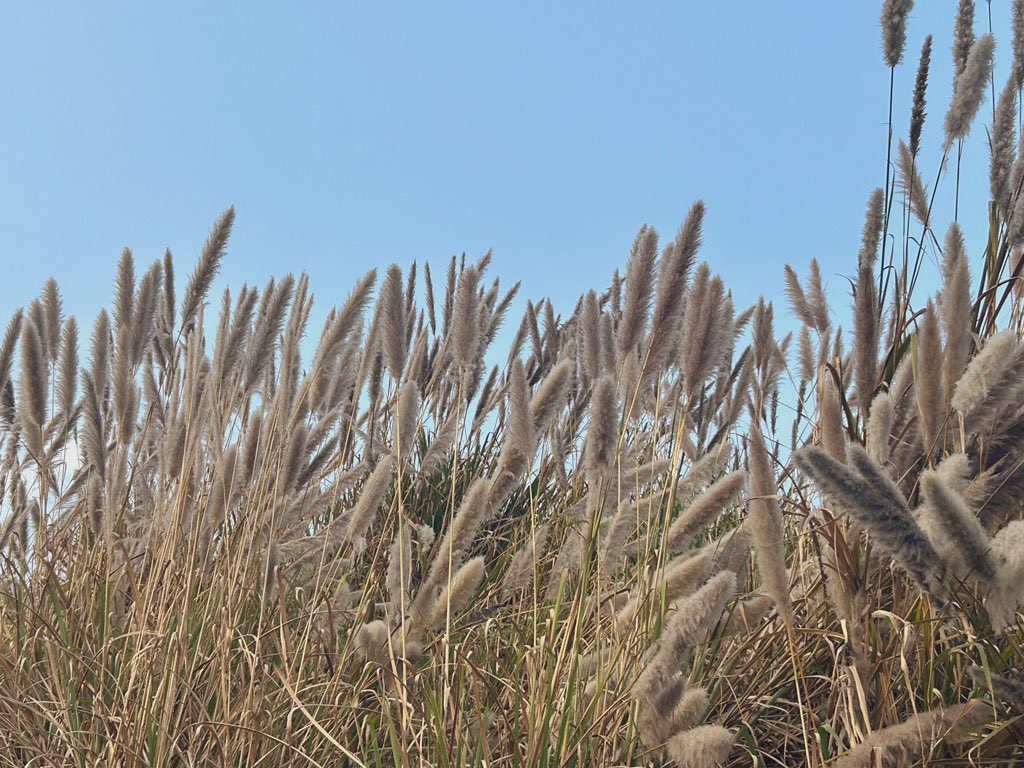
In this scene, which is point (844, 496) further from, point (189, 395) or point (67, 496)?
point (67, 496)

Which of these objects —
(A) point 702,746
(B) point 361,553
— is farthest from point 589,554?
(B) point 361,553

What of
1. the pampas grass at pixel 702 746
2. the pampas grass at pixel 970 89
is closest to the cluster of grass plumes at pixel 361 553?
the pampas grass at pixel 702 746

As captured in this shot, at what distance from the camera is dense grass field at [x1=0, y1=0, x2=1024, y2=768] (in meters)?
1.39

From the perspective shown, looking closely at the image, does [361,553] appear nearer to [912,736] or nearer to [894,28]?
[912,736]

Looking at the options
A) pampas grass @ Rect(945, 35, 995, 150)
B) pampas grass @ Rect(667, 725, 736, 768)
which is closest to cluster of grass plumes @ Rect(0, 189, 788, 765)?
pampas grass @ Rect(667, 725, 736, 768)

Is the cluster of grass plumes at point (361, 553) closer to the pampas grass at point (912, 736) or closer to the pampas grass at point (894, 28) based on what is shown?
the pampas grass at point (912, 736)

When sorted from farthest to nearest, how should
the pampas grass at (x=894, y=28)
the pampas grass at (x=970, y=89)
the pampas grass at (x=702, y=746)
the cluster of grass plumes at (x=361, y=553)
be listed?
the pampas grass at (x=894, y=28)
the pampas grass at (x=970, y=89)
the cluster of grass plumes at (x=361, y=553)
the pampas grass at (x=702, y=746)

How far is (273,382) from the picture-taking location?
3.17 m

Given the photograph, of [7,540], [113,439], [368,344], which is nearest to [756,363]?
[368,344]

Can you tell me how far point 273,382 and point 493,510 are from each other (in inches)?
65.1

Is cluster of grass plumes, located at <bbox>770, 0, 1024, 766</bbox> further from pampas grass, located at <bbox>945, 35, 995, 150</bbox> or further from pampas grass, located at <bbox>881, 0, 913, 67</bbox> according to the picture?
pampas grass, located at <bbox>881, 0, 913, 67</bbox>

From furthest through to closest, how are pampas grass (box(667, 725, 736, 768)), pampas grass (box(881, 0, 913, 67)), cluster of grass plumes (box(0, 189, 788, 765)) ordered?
pampas grass (box(881, 0, 913, 67)), cluster of grass plumes (box(0, 189, 788, 765)), pampas grass (box(667, 725, 736, 768))

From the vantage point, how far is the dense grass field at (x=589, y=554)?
4.57 ft

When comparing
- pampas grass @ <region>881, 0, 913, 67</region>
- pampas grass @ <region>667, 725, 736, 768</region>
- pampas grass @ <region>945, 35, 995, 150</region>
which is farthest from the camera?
pampas grass @ <region>881, 0, 913, 67</region>
